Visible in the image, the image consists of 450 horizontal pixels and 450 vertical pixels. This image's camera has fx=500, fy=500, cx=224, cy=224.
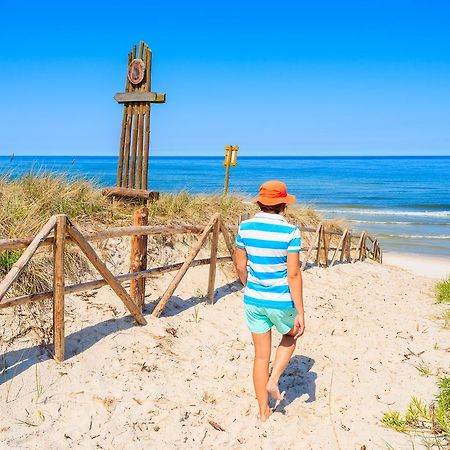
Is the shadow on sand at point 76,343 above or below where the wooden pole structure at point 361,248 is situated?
above

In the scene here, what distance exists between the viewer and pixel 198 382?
4727 millimetres

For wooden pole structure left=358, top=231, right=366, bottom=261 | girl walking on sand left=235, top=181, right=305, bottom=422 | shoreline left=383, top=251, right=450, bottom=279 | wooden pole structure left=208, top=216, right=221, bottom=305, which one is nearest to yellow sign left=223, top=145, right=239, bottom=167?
wooden pole structure left=358, top=231, right=366, bottom=261

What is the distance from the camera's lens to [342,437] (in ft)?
12.9

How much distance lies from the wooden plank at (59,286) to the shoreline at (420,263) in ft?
39.6

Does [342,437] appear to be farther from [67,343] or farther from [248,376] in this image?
[67,343]

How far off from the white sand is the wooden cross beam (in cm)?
218

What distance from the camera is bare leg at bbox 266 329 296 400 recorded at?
394 centimetres

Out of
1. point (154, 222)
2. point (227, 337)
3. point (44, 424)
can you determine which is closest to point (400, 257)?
point (154, 222)

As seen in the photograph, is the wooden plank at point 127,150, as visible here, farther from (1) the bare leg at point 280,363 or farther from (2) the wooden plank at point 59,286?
(1) the bare leg at point 280,363

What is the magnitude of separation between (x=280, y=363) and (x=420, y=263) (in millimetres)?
13848

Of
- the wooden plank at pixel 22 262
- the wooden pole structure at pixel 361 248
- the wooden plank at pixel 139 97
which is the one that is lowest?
the wooden pole structure at pixel 361 248

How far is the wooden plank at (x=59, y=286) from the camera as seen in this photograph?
14.6 feet

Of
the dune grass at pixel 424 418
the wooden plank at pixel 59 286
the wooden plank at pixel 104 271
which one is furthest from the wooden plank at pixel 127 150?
the dune grass at pixel 424 418

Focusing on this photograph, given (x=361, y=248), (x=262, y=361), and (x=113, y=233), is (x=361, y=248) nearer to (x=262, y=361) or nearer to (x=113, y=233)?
(x=113, y=233)
